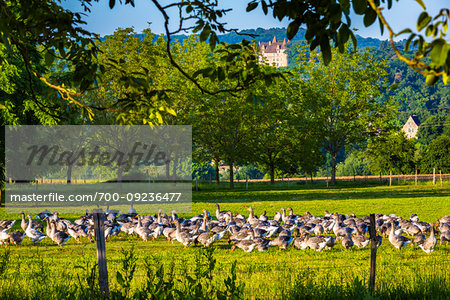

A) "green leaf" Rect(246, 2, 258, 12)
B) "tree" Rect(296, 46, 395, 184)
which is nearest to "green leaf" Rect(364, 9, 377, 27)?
"green leaf" Rect(246, 2, 258, 12)

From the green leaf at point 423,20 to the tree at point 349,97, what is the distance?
57695mm

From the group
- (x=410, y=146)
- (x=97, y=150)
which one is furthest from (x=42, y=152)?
(x=410, y=146)

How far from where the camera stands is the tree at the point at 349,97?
59875 millimetres

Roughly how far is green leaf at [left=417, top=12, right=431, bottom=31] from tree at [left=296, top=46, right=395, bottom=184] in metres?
57.7

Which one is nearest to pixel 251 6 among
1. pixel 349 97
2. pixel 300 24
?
pixel 300 24

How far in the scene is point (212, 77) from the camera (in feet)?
15.9

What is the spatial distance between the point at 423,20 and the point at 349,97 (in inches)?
2396

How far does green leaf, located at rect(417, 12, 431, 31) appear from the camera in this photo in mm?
2705

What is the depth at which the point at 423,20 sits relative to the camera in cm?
272

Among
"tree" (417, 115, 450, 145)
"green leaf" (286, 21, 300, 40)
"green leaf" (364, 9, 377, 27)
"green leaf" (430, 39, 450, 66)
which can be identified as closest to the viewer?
"green leaf" (430, 39, 450, 66)

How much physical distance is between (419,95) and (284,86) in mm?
157957

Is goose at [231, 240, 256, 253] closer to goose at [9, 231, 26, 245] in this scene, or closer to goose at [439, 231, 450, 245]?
goose at [439, 231, 450, 245]

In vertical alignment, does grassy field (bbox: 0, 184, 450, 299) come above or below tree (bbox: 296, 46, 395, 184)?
below

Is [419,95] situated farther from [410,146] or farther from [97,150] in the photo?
[97,150]
